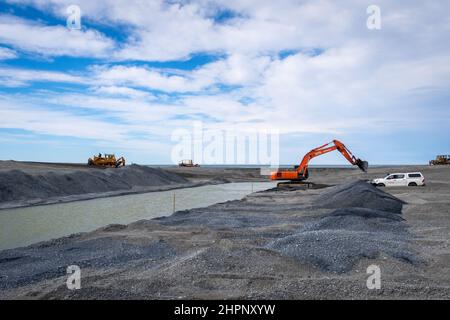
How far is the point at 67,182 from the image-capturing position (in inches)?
1339

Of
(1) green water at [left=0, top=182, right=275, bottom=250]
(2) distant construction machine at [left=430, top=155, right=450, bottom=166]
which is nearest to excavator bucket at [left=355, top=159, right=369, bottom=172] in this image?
(1) green water at [left=0, top=182, right=275, bottom=250]

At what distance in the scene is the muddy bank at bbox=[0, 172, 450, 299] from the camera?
22.9 ft

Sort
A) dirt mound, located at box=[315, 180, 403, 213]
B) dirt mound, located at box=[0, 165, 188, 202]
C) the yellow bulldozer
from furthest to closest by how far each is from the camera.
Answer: the yellow bulldozer < dirt mound, located at box=[0, 165, 188, 202] < dirt mound, located at box=[315, 180, 403, 213]

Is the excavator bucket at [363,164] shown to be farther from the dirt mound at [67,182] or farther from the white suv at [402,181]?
the dirt mound at [67,182]

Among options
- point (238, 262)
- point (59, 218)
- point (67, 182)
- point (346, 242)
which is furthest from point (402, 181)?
point (238, 262)

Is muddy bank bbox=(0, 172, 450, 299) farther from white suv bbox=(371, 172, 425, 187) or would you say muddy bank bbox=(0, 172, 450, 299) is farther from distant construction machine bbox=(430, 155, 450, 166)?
distant construction machine bbox=(430, 155, 450, 166)

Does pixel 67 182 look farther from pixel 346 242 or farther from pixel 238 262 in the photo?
pixel 346 242

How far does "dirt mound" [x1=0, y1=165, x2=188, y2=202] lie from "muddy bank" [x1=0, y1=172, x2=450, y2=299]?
54.0ft

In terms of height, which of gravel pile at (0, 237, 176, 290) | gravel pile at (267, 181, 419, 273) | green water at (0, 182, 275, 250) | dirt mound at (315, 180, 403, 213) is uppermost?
dirt mound at (315, 180, 403, 213)

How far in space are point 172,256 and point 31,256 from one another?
12.2ft

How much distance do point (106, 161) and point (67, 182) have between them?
2444 cm

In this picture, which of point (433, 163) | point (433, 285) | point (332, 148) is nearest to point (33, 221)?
point (433, 285)
